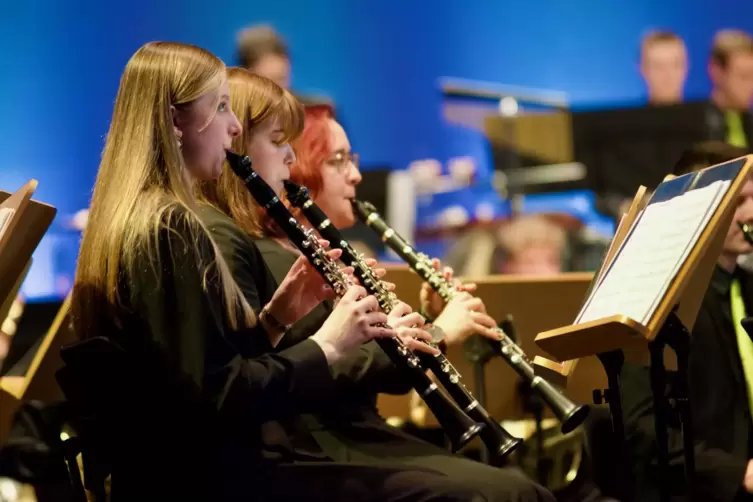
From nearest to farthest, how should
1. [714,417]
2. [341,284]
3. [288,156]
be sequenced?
[341,284]
[288,156]
[714,417]

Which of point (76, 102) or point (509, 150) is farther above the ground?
point (76, 102)

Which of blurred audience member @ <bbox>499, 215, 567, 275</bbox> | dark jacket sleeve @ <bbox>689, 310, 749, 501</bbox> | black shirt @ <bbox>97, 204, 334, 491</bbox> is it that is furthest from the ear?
blurred audience member @ <bbox>499, 215, 567, 275</bbox>

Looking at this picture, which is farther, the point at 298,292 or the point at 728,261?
the point at 728,261

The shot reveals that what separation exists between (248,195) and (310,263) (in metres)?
Answer: 0.35

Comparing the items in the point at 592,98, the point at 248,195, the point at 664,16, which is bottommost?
the point at 248,195

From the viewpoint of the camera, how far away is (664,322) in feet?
5.76

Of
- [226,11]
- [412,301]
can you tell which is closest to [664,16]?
[226,11]

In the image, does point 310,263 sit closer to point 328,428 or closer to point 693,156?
point 328,428

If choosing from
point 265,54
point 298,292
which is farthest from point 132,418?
point 265,54

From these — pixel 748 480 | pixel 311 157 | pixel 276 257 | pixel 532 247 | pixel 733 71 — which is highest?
pixel 733 71

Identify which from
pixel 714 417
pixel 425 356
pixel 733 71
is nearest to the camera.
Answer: pixel 425 356

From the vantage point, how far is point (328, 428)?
2.19 m

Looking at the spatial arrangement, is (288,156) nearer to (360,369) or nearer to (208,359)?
(360,369)

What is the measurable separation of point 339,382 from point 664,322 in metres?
0.75
